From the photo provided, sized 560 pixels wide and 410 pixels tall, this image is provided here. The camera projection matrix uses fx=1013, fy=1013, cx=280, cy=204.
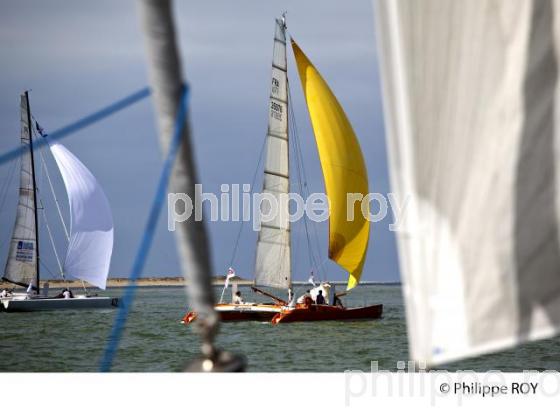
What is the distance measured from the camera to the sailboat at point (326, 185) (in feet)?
63.2

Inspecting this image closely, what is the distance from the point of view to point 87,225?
966 inches

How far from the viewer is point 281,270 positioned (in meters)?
19.8

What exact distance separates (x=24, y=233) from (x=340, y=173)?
9.20 m

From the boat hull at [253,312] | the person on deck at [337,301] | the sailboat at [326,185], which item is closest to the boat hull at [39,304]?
the sailboat at [326,185]

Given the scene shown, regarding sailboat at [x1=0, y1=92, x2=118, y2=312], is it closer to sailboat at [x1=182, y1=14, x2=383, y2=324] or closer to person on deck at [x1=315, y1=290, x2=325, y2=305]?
sailboat at [x1=182, y1=14, x2=383, y2=324]

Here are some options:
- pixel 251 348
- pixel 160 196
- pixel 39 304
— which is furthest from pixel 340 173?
pixel 160 196

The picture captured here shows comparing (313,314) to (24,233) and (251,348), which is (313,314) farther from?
(24,233)

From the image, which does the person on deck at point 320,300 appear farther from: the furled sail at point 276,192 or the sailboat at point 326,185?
the furled sail at point 276,192

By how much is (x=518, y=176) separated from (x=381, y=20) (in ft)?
1.00

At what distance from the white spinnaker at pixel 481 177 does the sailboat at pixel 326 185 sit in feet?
57.4

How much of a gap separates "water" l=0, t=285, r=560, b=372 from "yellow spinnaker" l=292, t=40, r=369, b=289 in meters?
1.44
